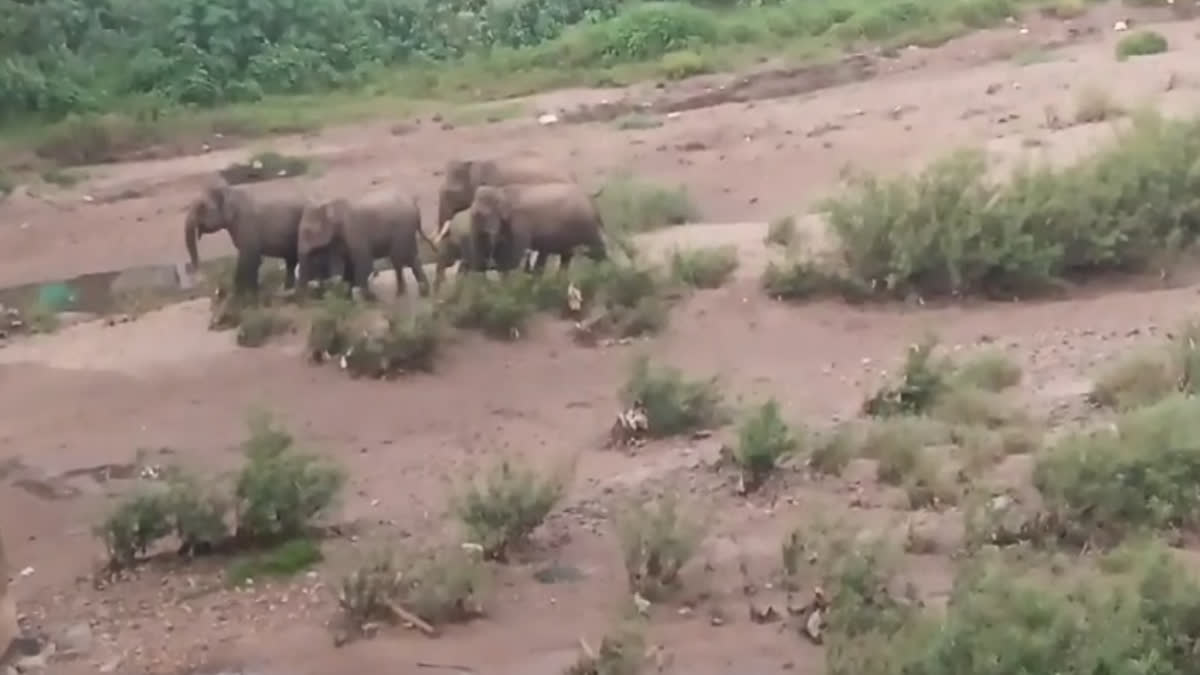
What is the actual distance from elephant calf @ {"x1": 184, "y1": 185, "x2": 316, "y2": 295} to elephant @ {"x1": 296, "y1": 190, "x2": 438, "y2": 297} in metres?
0.14

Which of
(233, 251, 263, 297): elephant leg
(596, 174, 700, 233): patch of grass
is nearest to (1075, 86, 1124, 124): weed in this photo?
(596, 174, 700, 233): patch of grass

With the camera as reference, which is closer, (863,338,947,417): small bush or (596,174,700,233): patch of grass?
(863,338,947,417): small bush

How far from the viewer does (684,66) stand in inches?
1009

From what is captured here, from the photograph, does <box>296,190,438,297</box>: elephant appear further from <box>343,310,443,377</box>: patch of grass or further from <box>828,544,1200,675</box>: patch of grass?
<box>828,544,1200,675</box>: patch of grass

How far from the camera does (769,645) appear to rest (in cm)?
740

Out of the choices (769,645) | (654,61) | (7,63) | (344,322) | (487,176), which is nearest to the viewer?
(769,645)

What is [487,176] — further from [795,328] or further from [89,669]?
[89,669]

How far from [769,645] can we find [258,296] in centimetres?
725

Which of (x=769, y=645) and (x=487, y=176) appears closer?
(x=769, y=645)

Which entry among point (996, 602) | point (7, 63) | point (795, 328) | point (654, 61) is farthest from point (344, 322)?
point (654, 61)

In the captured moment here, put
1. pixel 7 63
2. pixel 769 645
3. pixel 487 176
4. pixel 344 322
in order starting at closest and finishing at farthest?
1. pixel 769 645
2. pixel 344 322
3. pixel 487 176
4. pixel 7 63

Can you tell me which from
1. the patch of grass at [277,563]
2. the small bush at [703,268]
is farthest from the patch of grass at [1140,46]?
the patch of grass at [277,563]

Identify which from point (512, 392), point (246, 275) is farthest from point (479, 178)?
point (512, 392)

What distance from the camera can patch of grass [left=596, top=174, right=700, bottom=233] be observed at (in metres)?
16.4
